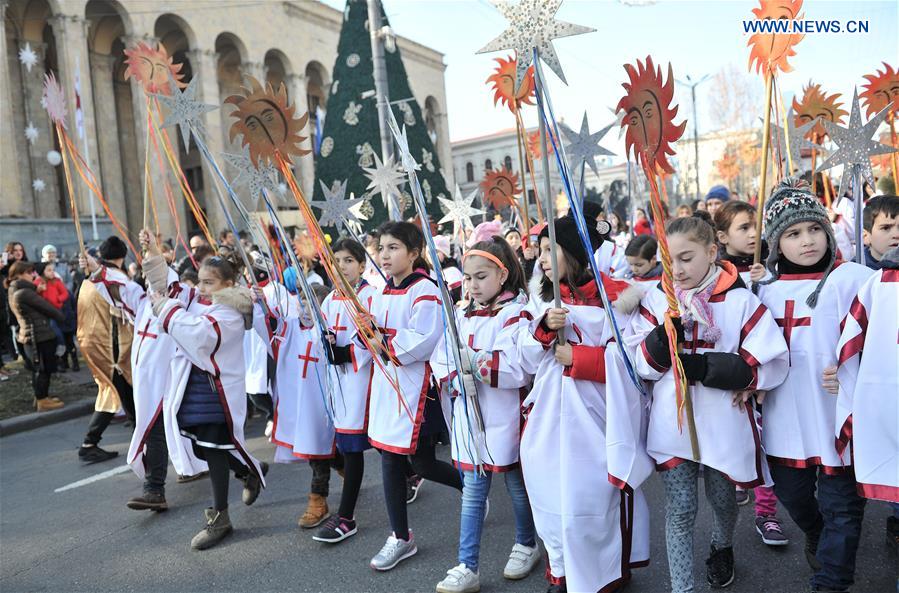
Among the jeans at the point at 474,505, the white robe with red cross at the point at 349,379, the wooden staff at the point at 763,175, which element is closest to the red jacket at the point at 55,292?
the white robe with red cross at the point at 349,379

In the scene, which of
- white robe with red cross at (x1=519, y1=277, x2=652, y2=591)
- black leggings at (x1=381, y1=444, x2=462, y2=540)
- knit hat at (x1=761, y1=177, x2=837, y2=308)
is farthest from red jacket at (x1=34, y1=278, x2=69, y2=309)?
knit hat at (x1=761, y1=177, x2=837, y2=308)

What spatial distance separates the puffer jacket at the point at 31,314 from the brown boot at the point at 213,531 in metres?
5.43

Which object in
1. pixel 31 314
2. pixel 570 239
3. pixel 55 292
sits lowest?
pixel 31 314

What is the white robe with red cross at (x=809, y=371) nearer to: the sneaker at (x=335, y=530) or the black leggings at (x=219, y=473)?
the sneaker at (x=335, y=530)

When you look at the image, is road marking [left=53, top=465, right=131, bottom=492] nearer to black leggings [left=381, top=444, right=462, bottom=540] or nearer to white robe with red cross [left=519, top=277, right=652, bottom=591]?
black leggings [left=381, top=444, right=462, bottom=540]

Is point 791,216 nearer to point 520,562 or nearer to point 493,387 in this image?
point 493,387

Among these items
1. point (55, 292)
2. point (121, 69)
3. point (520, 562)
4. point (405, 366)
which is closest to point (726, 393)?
point (520, 562)

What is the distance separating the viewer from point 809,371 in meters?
2.88

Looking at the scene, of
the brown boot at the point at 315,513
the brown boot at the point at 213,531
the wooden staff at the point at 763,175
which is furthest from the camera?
the brown boot at the point at 315,513

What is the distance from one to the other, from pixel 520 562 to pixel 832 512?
141 cm

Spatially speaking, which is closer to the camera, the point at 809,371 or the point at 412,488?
the point at 809,371

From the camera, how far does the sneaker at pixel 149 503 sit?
15.4 feet

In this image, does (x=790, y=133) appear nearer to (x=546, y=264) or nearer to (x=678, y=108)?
(x=678, y=108)

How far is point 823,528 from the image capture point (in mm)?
2873
